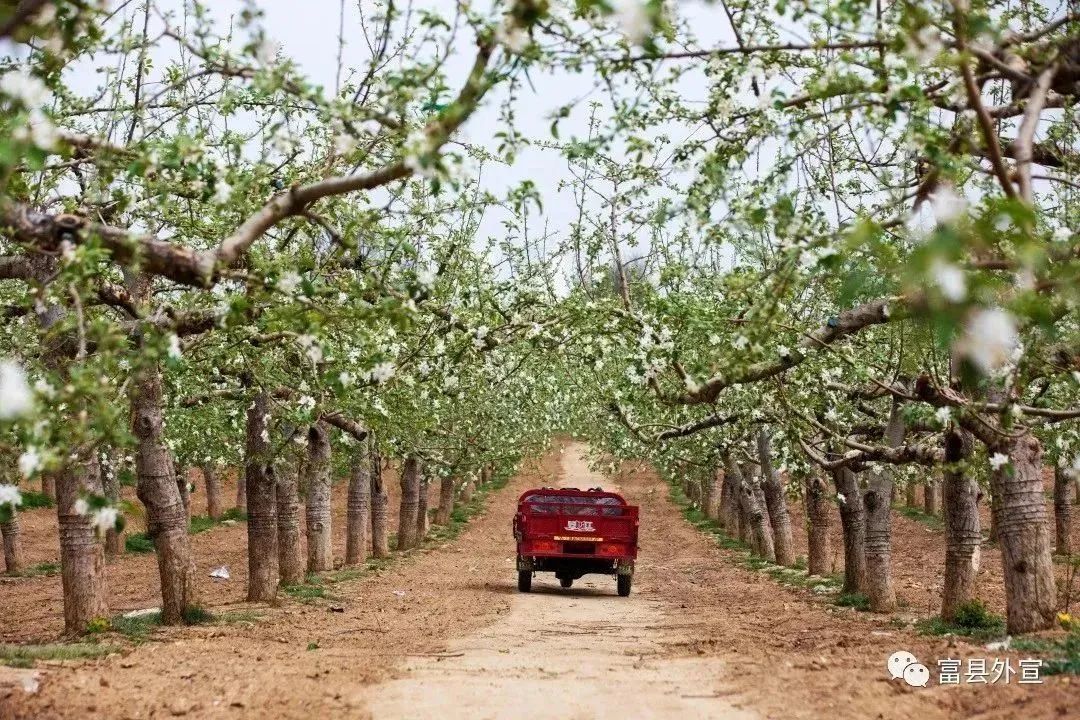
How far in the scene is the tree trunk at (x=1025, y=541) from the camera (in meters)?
13.3

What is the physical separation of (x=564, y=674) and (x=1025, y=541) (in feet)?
17.0

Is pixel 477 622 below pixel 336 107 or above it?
below

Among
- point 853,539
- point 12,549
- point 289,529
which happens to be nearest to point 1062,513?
point 853,539

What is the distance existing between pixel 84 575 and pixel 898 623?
1074cm

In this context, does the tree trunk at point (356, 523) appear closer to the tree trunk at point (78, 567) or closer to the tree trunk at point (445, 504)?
the tree trunk at point (445, 504)

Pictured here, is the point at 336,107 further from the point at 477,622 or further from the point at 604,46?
the point at 477,622

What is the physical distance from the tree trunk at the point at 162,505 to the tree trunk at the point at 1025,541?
1020 cm

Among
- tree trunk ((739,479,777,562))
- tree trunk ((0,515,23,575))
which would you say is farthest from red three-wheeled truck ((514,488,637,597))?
tree trunk ((0,515,23,575))

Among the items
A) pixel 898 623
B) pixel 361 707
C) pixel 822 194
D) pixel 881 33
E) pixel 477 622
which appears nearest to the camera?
pixel 881 33

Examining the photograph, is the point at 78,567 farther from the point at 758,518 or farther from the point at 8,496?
the point at 758,518

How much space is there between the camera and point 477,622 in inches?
736

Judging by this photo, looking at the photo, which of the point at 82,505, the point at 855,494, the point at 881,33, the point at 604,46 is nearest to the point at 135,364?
the point at 82,505

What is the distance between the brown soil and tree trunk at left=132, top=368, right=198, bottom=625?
73 centimetres

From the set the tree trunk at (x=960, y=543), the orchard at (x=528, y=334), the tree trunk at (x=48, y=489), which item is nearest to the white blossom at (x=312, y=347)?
the orchard at (x=528, y=334)
